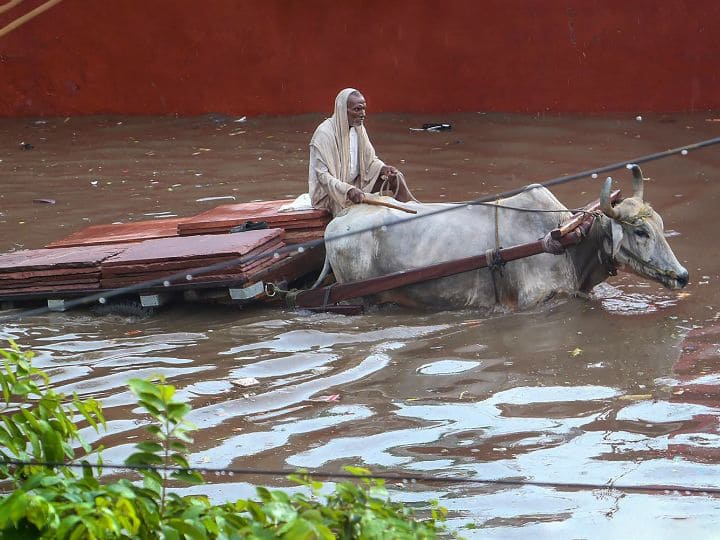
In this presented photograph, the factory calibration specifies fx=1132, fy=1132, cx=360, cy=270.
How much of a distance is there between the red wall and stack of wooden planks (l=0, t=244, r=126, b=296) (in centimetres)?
641

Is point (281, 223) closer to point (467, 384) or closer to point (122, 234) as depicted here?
point (122, 234)

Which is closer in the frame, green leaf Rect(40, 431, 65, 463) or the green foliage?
the green foliage

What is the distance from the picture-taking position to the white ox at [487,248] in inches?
273

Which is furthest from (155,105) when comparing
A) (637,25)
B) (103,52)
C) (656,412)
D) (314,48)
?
(656,412)

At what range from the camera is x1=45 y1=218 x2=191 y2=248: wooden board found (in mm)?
7883

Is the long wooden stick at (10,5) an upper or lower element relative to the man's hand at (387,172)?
upper

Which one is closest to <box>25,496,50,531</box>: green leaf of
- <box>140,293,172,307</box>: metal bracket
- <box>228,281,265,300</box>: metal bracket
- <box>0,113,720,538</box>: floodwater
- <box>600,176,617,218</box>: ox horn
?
<box>0,113,720,538</box>: floodwater

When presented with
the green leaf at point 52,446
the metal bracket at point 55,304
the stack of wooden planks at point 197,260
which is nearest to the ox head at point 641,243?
the stack of wooden planks at point 197,260

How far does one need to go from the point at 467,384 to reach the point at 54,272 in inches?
112

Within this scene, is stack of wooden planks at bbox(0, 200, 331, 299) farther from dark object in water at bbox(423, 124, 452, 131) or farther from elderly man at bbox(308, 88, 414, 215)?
dark object in water at bbox(423, 124, 452, 131)

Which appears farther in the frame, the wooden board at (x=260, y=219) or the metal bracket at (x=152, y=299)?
the wooden board at (x=260, y=219)

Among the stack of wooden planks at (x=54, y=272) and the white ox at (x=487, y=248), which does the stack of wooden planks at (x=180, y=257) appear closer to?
the stack of wooden planks at (x=54, y=272)

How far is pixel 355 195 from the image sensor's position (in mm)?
7375

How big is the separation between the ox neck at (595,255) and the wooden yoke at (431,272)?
3.2 inches
